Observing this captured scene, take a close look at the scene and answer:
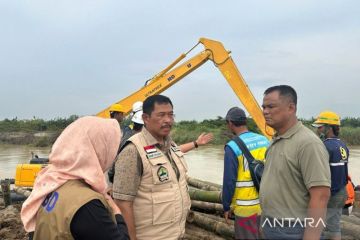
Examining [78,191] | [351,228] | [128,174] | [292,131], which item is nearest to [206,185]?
[351,228]

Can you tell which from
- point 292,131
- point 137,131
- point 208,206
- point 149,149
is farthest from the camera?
point 208,206

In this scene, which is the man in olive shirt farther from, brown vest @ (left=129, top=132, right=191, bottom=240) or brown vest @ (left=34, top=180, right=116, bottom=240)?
brown vest @ (left=34, top=180, right=116, bottom=240)

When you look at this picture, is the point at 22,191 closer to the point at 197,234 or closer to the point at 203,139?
the point at 197,234

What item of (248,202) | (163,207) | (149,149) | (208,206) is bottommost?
(208,206)

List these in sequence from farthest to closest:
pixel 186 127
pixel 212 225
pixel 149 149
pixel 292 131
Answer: pixel 186 127 → pixel 212 225 → pixel 149 149 → pixel 292 131

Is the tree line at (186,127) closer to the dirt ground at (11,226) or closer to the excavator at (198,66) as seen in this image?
the excavator at (198,66)

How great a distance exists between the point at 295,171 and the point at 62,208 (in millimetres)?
1388

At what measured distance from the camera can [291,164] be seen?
2.34 m

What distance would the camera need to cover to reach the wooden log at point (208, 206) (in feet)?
18.0

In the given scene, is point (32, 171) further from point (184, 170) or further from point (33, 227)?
point (33, 227)

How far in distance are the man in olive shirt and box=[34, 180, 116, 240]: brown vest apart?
3.24ft

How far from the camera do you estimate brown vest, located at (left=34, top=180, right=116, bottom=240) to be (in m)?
1.60

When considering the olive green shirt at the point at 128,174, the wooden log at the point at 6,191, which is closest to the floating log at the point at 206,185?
the wooden log at the point at 6,191

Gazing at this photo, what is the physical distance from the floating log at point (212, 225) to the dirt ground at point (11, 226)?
2.37m
